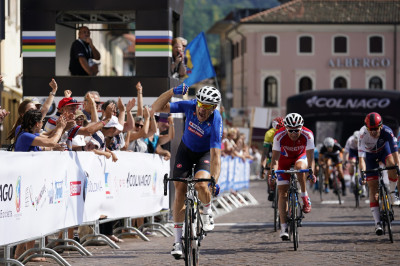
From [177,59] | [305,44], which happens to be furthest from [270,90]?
[177,59]

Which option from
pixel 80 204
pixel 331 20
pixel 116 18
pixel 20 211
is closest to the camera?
pixel 20 211

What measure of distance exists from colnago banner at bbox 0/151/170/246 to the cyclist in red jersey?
208cm

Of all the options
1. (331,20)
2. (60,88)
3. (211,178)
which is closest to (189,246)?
(211,178)

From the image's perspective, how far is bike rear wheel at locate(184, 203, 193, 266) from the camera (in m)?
10.6

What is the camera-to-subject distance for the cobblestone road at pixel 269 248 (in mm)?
12281

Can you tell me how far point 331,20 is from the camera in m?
86.6

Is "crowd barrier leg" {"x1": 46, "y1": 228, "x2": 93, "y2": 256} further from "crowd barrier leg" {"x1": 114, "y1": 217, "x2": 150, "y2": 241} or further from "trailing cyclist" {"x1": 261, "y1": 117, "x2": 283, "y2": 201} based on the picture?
"trailing cyclist" {"x1": 261, "y1": 117, "x2": 283, "y2": 201}

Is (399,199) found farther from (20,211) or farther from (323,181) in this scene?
(323,181)

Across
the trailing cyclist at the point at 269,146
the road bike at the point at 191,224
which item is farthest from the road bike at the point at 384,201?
the road bike at the point at 191,224

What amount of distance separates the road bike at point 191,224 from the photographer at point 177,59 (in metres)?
8.26

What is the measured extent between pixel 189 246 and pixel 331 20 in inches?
3045

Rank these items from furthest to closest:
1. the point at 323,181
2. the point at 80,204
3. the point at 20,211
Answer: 1. the point at 323,181
2. the point at 80,204
3. the point at 20,211

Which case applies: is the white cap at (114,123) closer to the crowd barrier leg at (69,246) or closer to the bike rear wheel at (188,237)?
the crowd barrier leg at (69,246)

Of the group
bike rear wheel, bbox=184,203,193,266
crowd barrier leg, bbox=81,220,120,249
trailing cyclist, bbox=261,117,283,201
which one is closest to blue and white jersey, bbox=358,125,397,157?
trailing cyclist, bbox=261,117,283,201
